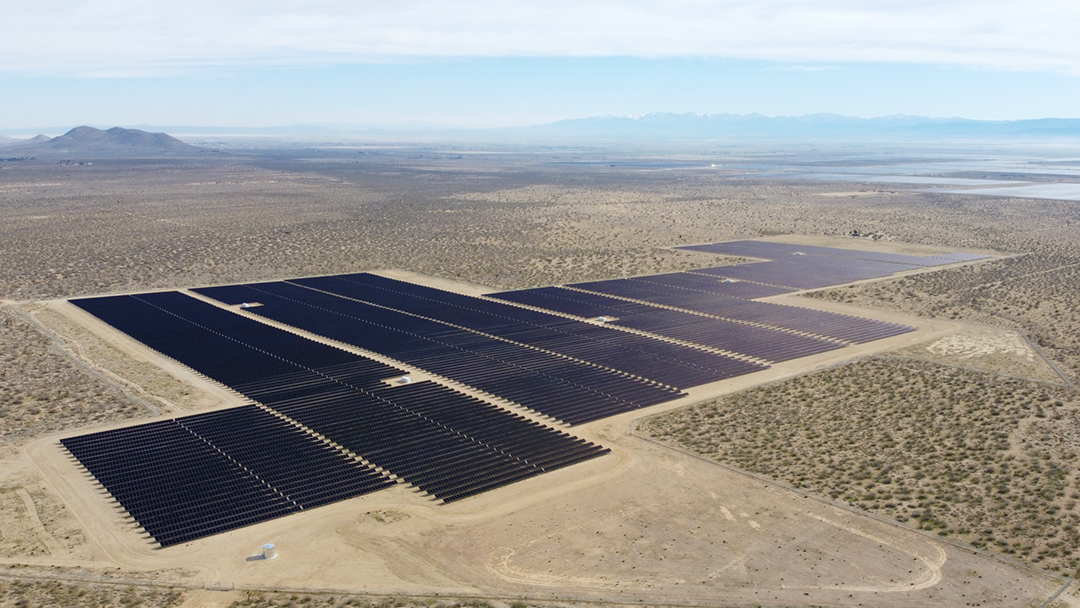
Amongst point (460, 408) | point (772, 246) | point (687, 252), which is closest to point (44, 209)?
point (687, 252)

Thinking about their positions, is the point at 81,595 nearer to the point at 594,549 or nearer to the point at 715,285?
the point at 594,549

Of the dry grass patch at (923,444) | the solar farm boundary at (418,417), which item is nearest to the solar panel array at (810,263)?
the dry grass patch at (923,444)

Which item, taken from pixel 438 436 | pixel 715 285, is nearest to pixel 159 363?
pixel 438 436

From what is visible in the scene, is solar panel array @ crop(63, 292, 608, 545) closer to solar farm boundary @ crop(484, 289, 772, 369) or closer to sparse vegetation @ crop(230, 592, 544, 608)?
sparse vegetation @ crop(230, 592, 544, 608)

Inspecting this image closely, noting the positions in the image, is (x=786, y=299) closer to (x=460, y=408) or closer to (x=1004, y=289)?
(x=1004, y=289)

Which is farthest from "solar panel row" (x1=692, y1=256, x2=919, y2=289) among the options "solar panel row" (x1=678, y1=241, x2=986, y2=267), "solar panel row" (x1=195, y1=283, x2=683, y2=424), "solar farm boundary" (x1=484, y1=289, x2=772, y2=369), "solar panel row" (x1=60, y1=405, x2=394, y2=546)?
"solar panel row" (x1=60, y1=405, x2=394, y2=546)
